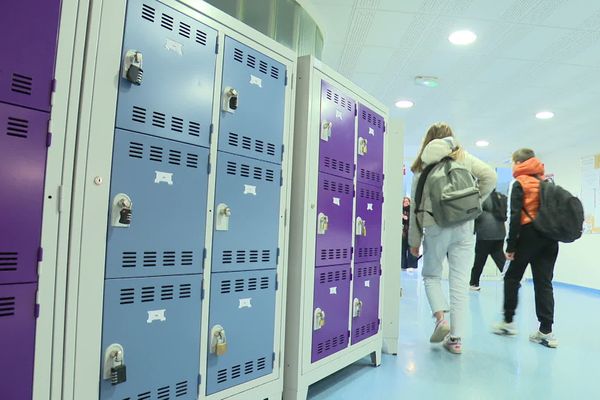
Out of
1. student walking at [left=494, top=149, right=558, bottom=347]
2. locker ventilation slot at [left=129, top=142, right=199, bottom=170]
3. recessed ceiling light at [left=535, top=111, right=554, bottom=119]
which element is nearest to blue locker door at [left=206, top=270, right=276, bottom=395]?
locker ventilation slot at [left=129, top=142, right=199, bottom=170]

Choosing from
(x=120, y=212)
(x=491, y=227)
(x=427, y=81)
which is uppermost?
(x=427, y=81)

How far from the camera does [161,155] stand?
1503 mm

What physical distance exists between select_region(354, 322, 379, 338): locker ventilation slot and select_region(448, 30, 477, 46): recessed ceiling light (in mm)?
2618

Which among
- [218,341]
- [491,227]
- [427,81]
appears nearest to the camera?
[218,341]

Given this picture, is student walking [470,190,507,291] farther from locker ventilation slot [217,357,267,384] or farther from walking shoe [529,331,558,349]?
locker ventilation slot [217,357,267,384]

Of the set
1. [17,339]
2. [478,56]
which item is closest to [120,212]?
[17,339]

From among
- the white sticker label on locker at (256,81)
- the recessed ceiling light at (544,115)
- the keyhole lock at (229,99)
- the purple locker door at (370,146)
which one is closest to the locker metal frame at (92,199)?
the keyhole lock at (229,99)

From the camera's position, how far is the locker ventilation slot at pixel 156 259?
4.62 ft

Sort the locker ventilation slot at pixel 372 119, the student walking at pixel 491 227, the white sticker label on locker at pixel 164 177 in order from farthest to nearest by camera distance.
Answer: the student walking at pixel 491 227
the locker ventilation slot at pixel 372 119
the white sticker label on locker at pixel 164 177

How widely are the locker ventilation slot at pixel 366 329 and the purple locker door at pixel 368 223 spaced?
429 millimetres

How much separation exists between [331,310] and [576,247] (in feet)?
23.3

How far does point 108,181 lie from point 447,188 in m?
2.20

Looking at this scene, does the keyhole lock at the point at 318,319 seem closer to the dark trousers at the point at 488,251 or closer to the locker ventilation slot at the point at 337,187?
the locker ventilation slot at the point at 337,187

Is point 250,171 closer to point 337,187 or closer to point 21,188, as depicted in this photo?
point 337,187
